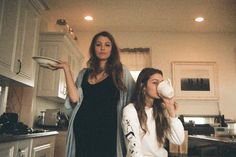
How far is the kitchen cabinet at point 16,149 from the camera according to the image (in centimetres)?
177

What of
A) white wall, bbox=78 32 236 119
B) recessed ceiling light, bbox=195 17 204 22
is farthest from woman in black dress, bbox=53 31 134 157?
white wall, bbox=78 32 236 119

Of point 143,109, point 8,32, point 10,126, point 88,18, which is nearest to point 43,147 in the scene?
point 10,126

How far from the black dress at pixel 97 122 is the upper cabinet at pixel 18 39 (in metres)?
1.09

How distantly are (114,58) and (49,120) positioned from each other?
7.85 feet

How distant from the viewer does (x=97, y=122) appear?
4.37 ft

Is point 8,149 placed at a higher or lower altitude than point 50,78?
lower

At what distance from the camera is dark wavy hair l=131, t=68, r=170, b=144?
117cm

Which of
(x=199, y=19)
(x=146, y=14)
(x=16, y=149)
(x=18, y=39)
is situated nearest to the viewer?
(x=16, y=149)

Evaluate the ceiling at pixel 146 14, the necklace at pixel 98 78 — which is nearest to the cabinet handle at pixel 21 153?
the necklace at pixel 98 78

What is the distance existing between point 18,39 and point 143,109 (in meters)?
1.72

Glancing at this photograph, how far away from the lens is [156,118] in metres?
1.21

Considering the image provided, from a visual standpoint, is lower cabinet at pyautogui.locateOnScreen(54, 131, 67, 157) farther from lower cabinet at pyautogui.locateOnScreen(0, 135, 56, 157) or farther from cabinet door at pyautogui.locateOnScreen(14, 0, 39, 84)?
cabinet door at pyautogui.locateOnScreen(14, 0, 39, 84)

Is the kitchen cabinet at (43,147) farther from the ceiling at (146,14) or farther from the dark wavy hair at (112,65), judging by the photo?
the ceiling at (146,14)

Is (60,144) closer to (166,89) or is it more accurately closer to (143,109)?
(143,109)
